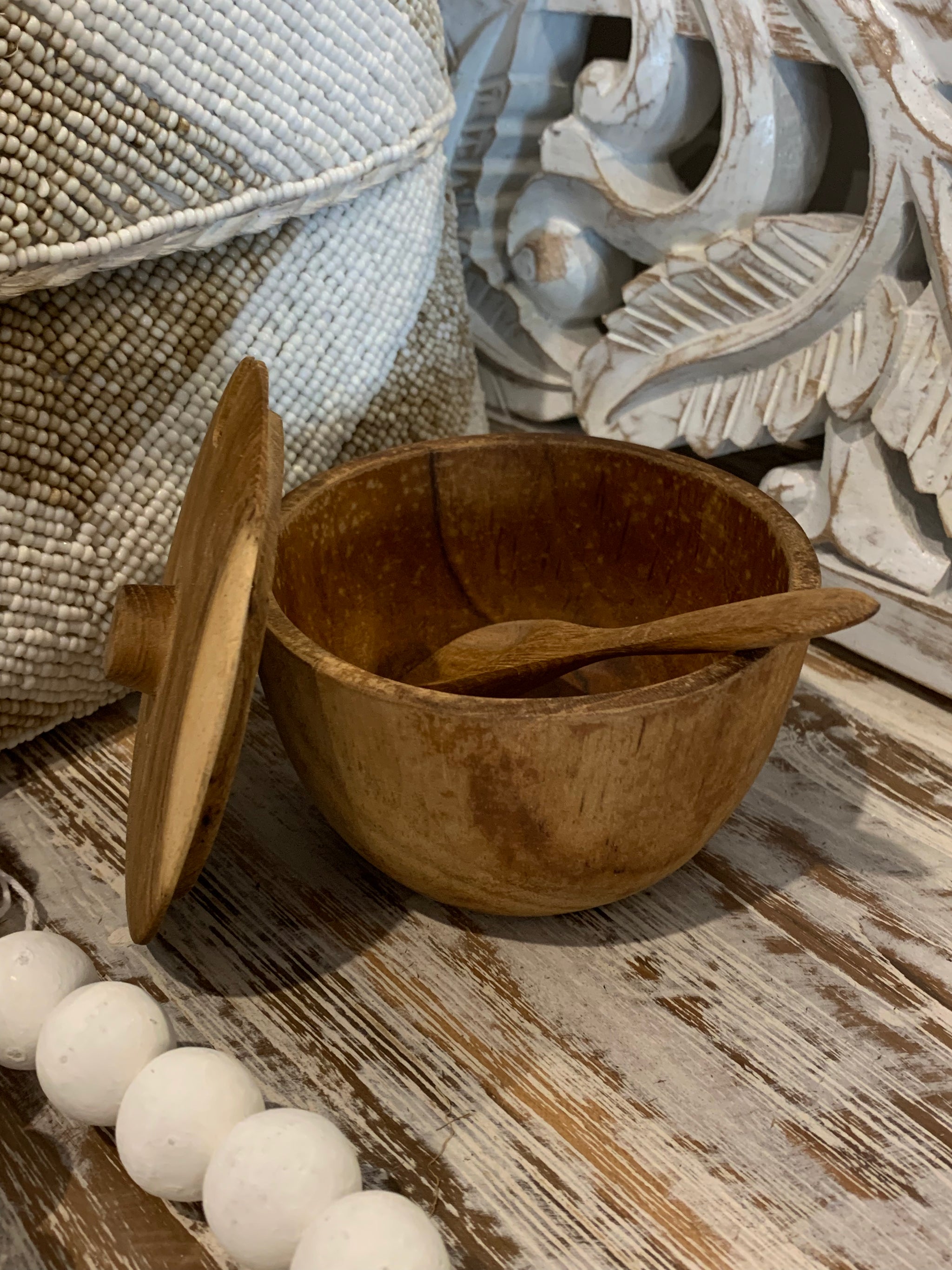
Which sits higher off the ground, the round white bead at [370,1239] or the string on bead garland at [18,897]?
the round white bead at [370,1239]

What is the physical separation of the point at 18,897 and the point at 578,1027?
0.32 m

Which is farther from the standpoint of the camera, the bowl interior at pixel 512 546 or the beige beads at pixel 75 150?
the bowl interior at pixel 512 546

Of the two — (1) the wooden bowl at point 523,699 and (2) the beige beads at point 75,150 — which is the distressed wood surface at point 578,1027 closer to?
(1) the wooden bowl at point 523,699

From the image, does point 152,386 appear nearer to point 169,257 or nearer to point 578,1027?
point 169,257

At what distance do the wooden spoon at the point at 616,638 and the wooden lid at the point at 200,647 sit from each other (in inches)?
5.9

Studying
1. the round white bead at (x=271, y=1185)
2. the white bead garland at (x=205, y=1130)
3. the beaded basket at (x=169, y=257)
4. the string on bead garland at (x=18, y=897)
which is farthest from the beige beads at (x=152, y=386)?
the round white bead at (x=271, y=1185)

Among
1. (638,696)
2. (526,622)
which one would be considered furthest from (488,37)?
(638,696)

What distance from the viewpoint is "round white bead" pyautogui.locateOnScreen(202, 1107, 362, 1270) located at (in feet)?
1.44

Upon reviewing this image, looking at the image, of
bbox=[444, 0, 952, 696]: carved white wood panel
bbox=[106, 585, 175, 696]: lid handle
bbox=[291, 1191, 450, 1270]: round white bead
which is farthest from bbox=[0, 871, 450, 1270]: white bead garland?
bbox=[444, 0, 952, 696]: carved white wood panel

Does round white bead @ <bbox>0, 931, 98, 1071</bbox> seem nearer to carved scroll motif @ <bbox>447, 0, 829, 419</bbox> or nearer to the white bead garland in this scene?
the white bead garland

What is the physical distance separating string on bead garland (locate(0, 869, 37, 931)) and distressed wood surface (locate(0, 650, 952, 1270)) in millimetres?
12

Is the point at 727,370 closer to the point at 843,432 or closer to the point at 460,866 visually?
the point at 843,432

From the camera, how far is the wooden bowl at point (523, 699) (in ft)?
1.64

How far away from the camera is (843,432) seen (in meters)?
0.80
